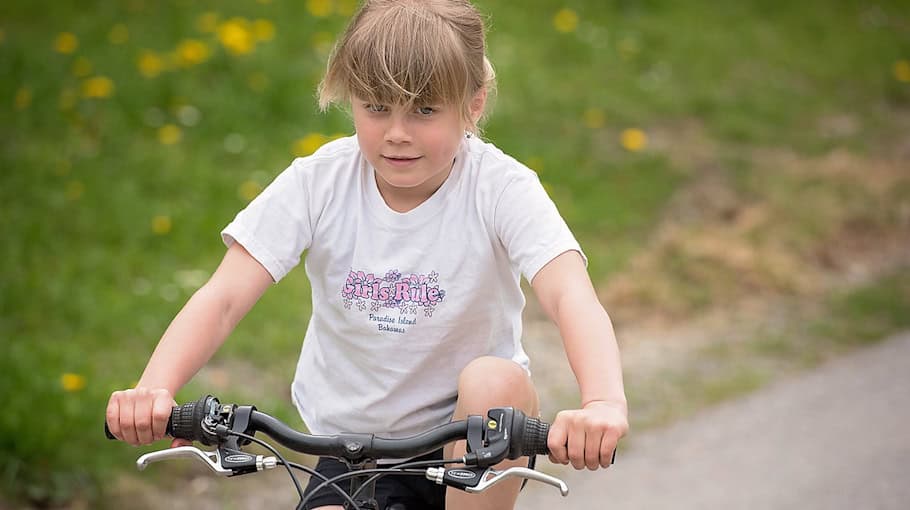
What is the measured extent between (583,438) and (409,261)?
0.65 m

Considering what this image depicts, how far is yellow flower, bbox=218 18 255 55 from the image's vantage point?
670cm

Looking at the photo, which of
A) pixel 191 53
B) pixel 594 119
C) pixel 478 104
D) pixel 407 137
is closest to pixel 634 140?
pixel 594 119

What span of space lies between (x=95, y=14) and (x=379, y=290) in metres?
5.16

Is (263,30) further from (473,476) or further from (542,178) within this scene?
(473,476)

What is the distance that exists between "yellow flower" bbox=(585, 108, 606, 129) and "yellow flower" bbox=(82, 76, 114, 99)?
257cm

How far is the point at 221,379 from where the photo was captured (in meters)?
4.51

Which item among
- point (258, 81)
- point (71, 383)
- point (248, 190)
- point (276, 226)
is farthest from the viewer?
point (258, 81)

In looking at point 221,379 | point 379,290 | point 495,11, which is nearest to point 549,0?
point 495,11

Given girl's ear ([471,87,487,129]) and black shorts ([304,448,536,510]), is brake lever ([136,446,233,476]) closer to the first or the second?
black shorts ([304,448,536,510])

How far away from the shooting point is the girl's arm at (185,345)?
6.99ft

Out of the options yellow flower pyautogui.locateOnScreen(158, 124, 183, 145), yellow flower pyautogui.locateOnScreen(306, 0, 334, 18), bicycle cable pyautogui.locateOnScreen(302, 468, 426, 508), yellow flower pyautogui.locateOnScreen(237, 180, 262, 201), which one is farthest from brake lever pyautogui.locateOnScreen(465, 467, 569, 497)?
yellow flower pyautogui.locateOnScreen(306, 0, 334, 18)

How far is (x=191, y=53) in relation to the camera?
656 cm

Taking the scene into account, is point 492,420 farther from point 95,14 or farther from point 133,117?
point 95,14

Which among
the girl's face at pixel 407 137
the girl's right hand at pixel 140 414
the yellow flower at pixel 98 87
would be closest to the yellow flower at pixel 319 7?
the yellow flower at pixel 98 87
